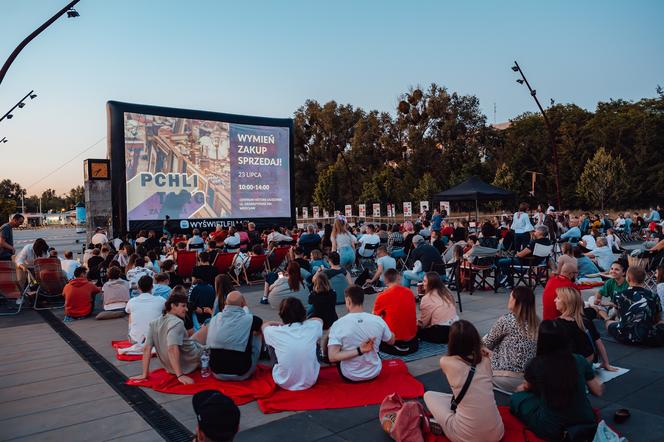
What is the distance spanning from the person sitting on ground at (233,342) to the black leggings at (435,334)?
207cm

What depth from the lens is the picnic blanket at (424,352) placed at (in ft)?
17.7

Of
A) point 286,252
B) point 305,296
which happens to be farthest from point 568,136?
point 305,296

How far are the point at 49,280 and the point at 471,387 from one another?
916cm

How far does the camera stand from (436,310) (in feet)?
18.5

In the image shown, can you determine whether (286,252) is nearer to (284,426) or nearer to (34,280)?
(34,280)

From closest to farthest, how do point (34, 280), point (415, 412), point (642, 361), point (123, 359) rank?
1. point (415, 412)
2. point (642, 361)
3. point (123, 359)
4. point (34, 280)

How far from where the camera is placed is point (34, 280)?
1066 cm

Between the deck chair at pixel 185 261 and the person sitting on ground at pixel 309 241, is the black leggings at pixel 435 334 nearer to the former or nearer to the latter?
the person sitting on ground at pixel 309 241

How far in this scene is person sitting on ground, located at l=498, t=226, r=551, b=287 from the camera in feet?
29.5

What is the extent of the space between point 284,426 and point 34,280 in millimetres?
9188

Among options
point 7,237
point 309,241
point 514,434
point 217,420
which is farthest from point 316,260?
point 217,420

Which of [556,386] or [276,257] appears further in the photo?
[276,257]

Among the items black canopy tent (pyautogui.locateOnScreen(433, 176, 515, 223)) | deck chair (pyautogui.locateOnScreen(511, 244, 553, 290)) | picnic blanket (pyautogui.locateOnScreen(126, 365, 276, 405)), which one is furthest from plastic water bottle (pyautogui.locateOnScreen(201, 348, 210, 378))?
black canopy tent (pyautogui.locateOnScreen(433, 176, 515, 223))

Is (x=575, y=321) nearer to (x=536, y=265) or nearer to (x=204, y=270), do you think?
(x=536, y=265)
